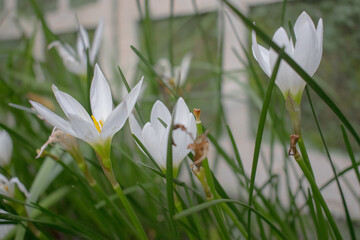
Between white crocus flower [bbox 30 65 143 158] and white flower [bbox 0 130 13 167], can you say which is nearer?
white crocus flower [bbox 30 65 143 158]

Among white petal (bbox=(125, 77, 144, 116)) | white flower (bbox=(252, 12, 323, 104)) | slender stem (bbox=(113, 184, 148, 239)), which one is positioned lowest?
slender stem (bbox=(113, 184, 148, 239))

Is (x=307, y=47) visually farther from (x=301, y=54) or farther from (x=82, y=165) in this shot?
(x=82, y=165)

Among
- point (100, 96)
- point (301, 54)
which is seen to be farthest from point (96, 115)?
point (301, 54)

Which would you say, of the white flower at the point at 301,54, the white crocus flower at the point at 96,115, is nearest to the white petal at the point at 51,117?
the white crocus flower at the point at 96,115

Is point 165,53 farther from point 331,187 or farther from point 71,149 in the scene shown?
point 71,149

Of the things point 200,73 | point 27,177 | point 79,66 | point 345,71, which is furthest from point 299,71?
point 200,73

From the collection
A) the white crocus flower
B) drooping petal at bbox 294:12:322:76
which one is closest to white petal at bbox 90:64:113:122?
the white crocus flower

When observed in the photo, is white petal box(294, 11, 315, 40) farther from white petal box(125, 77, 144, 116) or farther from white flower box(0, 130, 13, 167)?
white flower box(0, 130, 13, 167)
